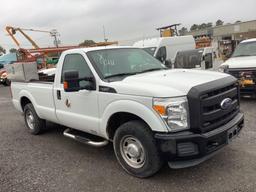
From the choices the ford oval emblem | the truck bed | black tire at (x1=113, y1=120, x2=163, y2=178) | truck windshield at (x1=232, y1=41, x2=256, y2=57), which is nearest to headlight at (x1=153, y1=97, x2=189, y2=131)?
black tire at (x1=113, y1=120, x2=163, y2=178)

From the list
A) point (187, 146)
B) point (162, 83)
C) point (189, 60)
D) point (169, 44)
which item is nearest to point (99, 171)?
point (187, 146)

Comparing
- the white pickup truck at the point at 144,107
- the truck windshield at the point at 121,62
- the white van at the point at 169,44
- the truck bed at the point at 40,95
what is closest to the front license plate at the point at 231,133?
the white pickup truck at the point at 144,107

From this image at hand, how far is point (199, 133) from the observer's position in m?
3.57

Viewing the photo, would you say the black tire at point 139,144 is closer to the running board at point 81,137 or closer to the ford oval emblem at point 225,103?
the running board at point 81,137

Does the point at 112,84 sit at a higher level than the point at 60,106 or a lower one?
higher

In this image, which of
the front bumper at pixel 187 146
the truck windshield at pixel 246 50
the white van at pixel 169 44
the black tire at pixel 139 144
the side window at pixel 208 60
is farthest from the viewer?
the white van at pixel 169 44

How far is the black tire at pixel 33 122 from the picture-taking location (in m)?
6.46

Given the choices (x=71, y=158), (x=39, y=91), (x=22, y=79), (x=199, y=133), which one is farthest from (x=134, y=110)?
(x=22, y=79)

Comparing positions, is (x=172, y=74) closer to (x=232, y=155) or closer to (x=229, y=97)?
(x=229, y=97)

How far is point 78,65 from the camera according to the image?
491 cm

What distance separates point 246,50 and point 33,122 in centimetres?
670

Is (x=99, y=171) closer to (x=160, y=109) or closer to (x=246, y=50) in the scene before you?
(x=160, y=109)

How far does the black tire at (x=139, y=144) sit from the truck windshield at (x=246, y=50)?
6.27 meters

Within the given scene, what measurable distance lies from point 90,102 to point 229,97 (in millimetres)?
2061
